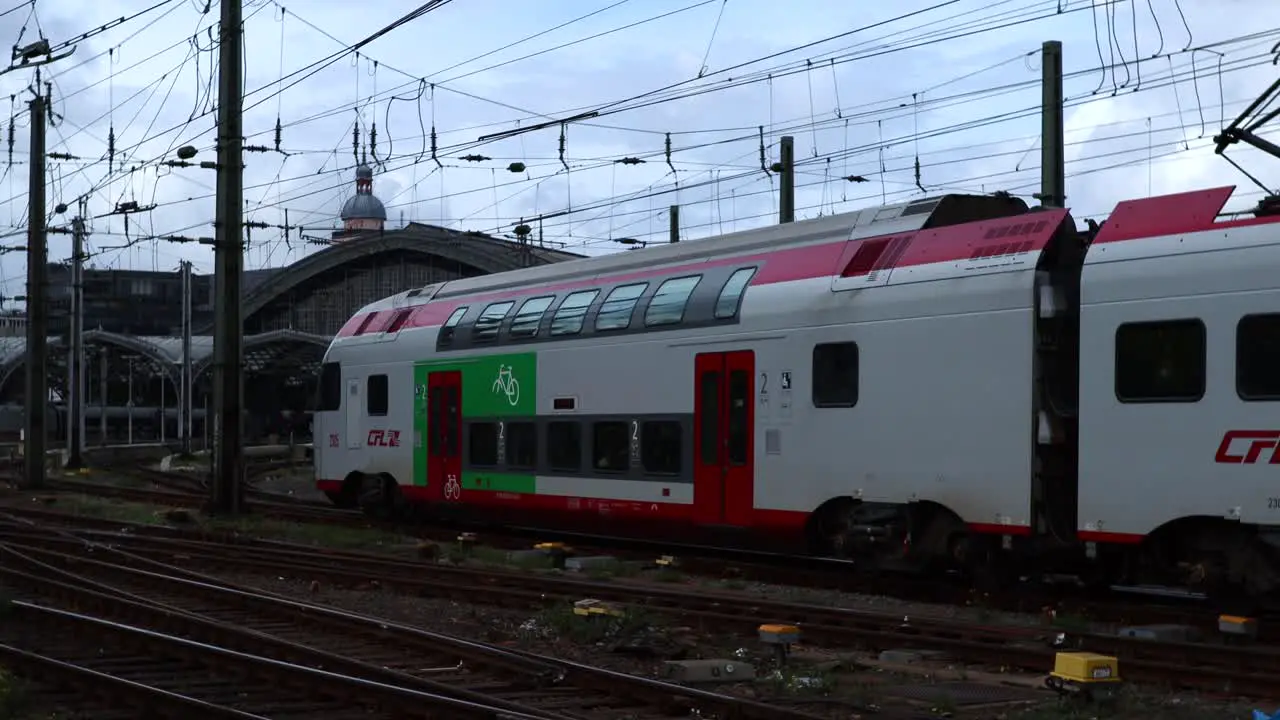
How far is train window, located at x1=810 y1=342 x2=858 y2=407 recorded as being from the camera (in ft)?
53.0

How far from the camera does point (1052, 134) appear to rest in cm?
1911

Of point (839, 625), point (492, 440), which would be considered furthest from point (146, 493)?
point (839, 625)

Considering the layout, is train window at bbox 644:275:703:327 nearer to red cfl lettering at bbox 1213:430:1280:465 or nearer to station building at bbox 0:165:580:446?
red cfl lettering at bbox 1213:430:1280:465

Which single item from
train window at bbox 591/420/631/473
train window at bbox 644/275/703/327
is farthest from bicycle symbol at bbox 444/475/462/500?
train window at bbox 644/275/703/327

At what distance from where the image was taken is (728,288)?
18312 millimetres

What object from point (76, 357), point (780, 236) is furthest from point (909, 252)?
point (76, 357)

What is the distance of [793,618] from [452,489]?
35.4ft

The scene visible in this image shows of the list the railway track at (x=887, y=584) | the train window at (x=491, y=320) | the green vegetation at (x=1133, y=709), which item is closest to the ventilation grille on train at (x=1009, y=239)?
the railway track at (x=887, y=584)

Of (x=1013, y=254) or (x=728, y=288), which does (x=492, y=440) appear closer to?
(x=728, y=288)

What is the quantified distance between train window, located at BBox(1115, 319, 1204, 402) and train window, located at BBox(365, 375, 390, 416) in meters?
14.5

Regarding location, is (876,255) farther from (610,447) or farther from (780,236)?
(610,447)

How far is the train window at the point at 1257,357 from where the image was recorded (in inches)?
485

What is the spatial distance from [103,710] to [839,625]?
6356 millimetres

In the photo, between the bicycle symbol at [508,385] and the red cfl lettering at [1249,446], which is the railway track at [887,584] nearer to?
the red cfl lettering at [1249,446]
